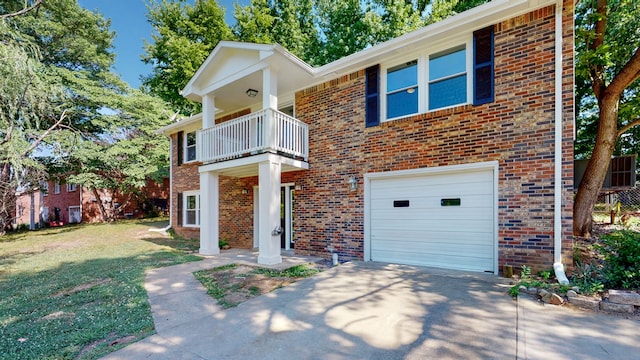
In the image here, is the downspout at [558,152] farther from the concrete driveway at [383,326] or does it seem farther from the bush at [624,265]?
the concrete driveway at [383,326]

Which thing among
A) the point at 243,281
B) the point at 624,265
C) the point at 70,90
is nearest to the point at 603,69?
the point at 624,265

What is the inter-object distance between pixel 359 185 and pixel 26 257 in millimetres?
10889

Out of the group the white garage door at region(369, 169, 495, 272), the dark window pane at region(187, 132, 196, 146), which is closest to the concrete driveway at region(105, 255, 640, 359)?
the white garage door at region(369, 169, 495, 272)

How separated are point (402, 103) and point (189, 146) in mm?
9903

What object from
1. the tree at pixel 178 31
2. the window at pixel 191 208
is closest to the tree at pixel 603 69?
the window at pixel 191 208

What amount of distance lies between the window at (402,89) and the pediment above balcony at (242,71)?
2.23 metres

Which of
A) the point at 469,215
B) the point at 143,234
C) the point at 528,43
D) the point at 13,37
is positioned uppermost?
the point at 13,37

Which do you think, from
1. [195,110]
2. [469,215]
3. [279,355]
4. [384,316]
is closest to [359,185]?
[469,215]

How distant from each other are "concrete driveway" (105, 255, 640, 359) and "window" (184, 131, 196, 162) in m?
8.79

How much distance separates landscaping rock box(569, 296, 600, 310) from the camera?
3.81m

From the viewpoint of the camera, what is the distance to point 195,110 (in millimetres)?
20156

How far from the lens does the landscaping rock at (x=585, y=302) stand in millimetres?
3807

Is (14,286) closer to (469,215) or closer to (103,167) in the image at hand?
(469,215)

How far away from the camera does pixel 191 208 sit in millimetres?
12945
